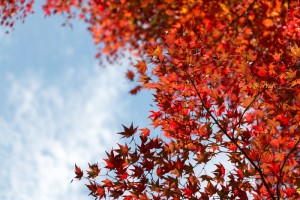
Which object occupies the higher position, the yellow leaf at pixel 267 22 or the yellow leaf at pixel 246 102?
the yellow leaf at pixel 267 22

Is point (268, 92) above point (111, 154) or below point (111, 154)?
above

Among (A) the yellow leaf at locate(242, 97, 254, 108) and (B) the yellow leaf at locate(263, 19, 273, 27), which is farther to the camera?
(A) the yellow leaf at locate(242, 97, 254, 108)

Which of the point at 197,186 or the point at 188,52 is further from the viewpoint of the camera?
the point at 188,52

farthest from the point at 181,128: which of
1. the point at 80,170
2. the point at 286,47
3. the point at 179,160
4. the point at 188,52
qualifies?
the point at 286,47

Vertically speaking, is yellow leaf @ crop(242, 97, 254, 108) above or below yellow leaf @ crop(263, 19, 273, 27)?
below

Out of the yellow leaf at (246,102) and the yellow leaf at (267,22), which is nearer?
the yellow leaf at (267,22)

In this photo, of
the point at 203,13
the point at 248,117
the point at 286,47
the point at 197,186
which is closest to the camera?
the point at 203,13

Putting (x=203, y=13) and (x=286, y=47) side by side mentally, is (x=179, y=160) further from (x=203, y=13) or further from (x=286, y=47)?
(x=286, y=47)

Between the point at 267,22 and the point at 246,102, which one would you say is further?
the point at 246,102

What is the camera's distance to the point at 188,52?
7660 millimetres

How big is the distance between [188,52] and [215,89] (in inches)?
32.8

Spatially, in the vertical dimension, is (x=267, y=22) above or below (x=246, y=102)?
above

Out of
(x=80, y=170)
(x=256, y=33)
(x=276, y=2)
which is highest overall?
(x=276, y=2)

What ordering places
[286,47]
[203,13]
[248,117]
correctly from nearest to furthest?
[203,13], [248,117], [286,47]
